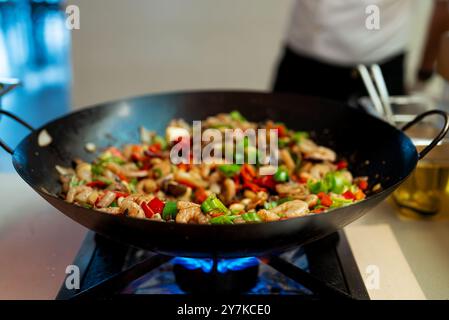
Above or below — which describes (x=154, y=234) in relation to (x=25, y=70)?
above

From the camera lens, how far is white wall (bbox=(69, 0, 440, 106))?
2.99 m

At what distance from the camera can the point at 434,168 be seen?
116 centimetres

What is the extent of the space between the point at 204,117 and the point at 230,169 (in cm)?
32

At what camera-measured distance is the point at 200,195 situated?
1.14 meters

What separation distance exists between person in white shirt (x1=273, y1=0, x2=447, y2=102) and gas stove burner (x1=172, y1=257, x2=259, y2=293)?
3.79ft

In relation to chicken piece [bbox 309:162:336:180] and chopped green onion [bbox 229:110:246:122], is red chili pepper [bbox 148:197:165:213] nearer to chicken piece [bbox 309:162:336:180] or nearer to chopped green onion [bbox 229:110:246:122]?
chicken piece [bbox 309:162:336:180]

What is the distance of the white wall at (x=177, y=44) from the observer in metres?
2.99

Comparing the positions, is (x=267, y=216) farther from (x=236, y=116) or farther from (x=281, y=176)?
(x=236, y=116)

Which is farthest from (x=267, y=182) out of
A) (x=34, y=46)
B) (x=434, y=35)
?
(x=34, y=46)

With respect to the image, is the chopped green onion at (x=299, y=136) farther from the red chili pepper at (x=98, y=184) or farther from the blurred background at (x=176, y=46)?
the blurred background at (x=176, y=46)

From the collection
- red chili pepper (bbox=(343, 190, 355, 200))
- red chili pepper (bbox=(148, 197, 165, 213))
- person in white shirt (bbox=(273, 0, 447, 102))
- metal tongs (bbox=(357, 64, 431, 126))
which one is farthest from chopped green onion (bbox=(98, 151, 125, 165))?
person in white shirt (bbox=(273, 0, 447, 102))
